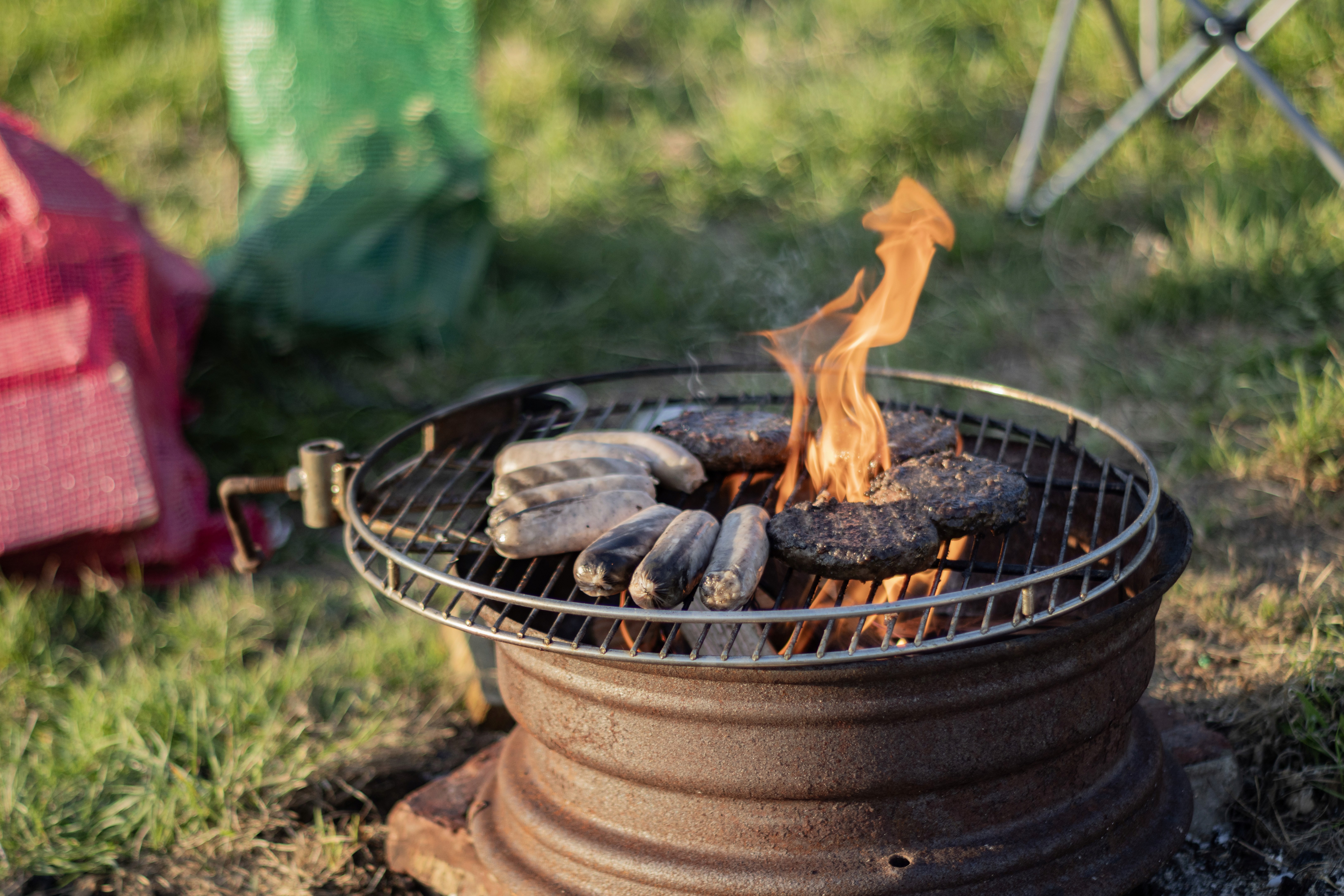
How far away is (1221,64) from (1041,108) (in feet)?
2.54

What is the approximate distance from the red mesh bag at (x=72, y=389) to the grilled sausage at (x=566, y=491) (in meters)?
1.92

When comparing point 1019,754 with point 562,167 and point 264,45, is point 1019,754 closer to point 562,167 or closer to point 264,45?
point 264,45

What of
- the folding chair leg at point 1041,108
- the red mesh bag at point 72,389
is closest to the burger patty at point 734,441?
the red mesh bag at point 72,389

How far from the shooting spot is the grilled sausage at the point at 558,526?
1.89m

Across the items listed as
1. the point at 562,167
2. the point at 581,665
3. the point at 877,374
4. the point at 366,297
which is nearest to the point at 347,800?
the point at 581,665

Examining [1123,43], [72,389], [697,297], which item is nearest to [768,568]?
[72,389]

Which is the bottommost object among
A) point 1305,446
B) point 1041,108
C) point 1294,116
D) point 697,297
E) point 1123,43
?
point 697,297

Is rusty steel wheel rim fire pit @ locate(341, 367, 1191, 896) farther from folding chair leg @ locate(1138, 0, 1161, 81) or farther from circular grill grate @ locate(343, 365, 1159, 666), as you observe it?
folding chair leg @ locate(1138, 0, 1161, 81)

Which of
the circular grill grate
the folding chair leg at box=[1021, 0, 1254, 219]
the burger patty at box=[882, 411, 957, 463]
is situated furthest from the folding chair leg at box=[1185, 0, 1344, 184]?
the burger patty at box=[882, 411, 957, 463]

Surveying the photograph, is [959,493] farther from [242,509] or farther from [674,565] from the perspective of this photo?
[242,509]

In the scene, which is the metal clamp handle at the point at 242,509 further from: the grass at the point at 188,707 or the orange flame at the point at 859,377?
the orange flame at the point at 859,377

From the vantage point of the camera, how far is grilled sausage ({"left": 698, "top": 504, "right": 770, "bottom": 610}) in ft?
5.48

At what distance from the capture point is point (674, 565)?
1.71 meters

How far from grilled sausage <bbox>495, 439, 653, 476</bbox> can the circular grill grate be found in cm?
8
